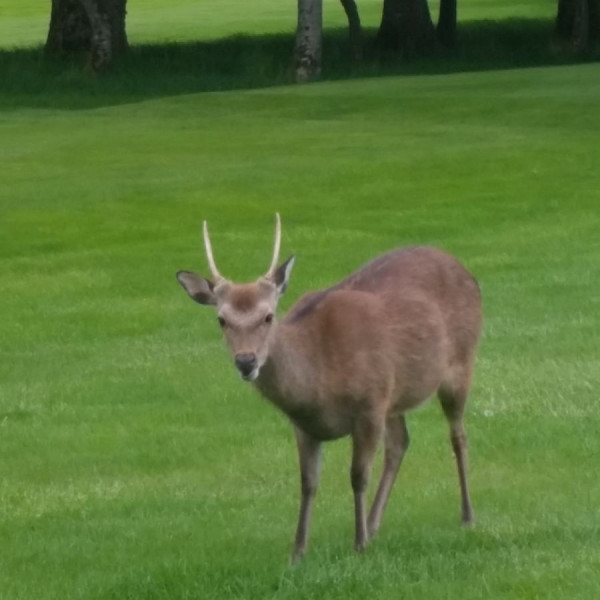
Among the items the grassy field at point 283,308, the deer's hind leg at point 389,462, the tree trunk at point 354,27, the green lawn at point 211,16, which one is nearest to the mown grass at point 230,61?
the green lawn at point 211,16

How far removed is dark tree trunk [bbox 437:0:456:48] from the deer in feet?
124

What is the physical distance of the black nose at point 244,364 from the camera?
23.2 ft

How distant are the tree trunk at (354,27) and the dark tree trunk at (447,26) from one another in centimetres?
420

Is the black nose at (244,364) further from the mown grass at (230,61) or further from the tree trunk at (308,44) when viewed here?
the tree trunk at (308,44)

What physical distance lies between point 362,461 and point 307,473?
0.26 m

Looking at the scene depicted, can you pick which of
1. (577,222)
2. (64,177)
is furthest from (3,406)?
(64,177)

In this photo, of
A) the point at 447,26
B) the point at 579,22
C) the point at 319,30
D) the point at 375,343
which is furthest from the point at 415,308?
the point at 447,26

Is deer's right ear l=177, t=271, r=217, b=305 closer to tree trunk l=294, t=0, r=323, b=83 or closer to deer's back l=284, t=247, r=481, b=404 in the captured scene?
deer's back l=284, t=247, r=481, b=404

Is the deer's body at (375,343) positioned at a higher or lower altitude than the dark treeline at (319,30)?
higher

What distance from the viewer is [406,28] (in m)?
45.2

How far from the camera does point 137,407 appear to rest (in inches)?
472

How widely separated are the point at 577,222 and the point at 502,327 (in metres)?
6.03

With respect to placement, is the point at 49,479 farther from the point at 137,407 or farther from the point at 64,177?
the point at 64,177

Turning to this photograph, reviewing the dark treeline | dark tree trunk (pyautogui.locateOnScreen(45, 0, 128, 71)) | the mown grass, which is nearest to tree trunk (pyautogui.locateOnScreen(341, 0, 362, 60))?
the dark treeline
